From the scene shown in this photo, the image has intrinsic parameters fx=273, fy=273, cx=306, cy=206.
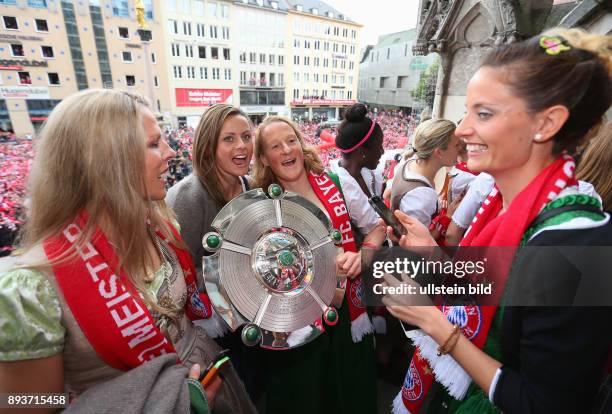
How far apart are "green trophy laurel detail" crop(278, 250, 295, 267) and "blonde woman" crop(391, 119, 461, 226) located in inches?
46.9

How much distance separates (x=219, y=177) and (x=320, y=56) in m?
23.6

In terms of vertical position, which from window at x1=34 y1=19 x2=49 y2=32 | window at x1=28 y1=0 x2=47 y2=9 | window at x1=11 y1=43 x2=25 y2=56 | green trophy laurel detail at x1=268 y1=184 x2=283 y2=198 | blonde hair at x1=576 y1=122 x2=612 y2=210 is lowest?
green trophy laurel detail at x1=268 y1=184 x2=283 y2=198

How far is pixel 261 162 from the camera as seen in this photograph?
1775 millimetres

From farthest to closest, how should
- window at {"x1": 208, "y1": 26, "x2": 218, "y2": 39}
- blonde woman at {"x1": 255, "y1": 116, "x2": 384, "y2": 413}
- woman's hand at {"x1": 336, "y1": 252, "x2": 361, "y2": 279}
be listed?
1. window at {"x1": 208, "y1": 26, "x2": 218, "y2": 39}
2. blonde woman at {"x1": 255, "y1": 116, "x2": 384, "y2": 413}
3. woman's hand at {"x1": 336, "y1": 252, "x2": 361, "y2": 279}

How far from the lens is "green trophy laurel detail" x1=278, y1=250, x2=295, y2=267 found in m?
1.13

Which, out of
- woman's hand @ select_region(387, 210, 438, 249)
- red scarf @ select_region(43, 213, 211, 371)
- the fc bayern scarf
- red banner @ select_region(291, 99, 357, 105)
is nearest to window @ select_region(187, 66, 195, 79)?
red banner @ select_region(291, 99, 357, 105)


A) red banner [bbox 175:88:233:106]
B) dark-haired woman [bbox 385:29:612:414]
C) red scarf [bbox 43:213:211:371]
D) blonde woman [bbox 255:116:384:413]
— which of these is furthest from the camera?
red banner [bbox 175:88:233:106]

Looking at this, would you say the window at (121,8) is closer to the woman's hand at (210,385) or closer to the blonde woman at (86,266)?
the blonde woman at (86,266)

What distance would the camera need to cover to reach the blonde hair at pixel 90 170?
857 mm

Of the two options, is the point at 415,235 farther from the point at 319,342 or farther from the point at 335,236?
the point at 319,342

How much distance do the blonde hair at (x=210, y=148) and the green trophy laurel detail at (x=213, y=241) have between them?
0.62 m

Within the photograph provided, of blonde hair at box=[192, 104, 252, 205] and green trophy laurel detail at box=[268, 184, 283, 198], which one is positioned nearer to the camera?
green trophy laurel detail at box=[268, 184, 283, 198]

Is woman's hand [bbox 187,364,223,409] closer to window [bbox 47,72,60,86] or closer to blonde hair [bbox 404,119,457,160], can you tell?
blonde hair [bbox 404,119,457,160]

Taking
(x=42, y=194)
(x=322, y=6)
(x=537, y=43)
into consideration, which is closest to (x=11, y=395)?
(x=42, y=194)
